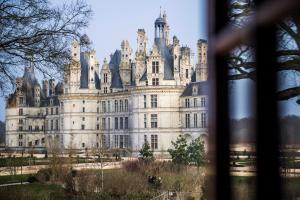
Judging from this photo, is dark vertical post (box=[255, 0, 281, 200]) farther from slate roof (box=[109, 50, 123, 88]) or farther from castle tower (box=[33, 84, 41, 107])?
castle tower (box=[33, 84, 41, 107])

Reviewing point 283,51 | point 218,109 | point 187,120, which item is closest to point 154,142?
point 187,120

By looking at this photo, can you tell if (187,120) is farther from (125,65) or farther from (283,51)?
(283,51)

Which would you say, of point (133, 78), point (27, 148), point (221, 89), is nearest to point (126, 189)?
point (221, 89)

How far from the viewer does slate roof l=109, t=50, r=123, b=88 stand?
154ft

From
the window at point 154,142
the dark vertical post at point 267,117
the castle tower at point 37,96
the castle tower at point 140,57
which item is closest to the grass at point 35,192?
the dark vertical post at point 267,117

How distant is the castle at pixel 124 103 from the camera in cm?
4134

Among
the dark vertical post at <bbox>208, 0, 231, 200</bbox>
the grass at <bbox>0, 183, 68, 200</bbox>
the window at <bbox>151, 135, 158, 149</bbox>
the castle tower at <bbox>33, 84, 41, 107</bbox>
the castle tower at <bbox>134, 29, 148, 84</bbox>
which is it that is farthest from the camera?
the castle tower at <bbox>33, 84, 41, 107</bbox>

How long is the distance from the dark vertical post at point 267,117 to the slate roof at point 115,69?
45247mm

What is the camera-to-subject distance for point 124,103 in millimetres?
45688

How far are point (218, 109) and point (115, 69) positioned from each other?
46542 millimetres

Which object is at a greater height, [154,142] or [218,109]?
[218,109]

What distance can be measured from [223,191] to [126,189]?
1515 cm

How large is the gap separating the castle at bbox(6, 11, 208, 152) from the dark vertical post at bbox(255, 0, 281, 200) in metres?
34.9

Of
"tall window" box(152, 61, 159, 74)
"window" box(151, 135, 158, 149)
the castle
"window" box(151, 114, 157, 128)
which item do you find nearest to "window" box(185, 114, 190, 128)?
the castle
